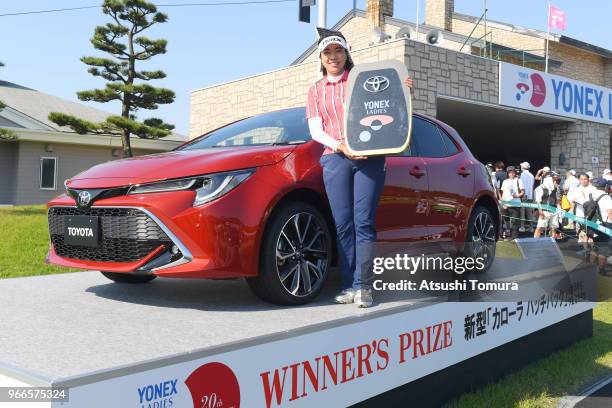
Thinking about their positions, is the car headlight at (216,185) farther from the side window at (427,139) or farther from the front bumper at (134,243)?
the side window at (427,139)

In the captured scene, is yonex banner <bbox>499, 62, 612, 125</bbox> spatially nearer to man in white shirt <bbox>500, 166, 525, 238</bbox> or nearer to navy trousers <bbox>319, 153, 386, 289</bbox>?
man in white shirt <bbox>500, 166, 525, 238</bbox>

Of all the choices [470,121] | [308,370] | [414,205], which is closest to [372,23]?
[470,121]

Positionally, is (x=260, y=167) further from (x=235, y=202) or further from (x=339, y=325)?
(x=339, y=325)

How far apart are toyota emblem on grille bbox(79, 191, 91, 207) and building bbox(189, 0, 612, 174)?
33.7 ft

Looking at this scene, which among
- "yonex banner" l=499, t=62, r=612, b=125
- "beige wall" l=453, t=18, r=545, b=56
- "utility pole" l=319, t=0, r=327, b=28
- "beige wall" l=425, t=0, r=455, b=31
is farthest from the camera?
"beige wall" l=425, t=0, r=455, b=31

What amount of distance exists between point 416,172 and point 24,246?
24.1 feet

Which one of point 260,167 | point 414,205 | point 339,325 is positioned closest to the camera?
point 339,325

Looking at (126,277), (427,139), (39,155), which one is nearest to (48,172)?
(39,155)

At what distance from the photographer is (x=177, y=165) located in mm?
2914

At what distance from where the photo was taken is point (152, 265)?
2.76 m

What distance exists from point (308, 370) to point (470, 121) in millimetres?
16401

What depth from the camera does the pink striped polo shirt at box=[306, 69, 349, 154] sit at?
3.16 m

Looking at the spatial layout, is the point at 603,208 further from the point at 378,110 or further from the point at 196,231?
the point at 196,231

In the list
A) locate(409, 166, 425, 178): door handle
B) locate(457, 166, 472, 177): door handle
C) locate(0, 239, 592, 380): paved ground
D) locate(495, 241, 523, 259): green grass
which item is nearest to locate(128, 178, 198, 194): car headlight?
locate(0, 239, 592, 380): paved ground
